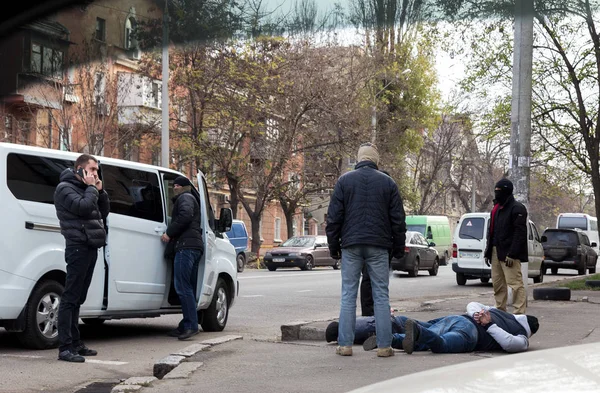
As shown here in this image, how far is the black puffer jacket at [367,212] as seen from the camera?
831 cm

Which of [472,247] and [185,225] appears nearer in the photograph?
[185,225]

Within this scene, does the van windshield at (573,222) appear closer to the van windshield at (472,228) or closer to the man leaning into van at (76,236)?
the van windshield at (472,228)

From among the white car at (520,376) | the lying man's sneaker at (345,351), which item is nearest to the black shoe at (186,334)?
the lying man's sneaker at (345,351)

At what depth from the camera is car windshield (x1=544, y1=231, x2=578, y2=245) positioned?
36.2 m

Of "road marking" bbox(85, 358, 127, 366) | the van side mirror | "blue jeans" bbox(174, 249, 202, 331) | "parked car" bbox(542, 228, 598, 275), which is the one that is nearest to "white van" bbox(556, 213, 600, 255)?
"parked car" bbox(542, 228, 598, 275)

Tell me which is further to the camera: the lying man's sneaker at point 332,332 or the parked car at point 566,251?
the parked car at point 566,251

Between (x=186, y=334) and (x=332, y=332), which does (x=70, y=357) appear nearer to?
(x=186, y=334)

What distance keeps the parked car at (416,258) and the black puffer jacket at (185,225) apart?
19.0 meters

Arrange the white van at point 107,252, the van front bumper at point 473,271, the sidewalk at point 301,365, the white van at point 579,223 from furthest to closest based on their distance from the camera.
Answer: the white van at point 579,223 < the van front bumper at point 473,271 < the white van at point 107,252 < the sidewalk at point 301,365

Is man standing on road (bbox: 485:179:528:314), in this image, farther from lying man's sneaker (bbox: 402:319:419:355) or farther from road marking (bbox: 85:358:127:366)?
road marking (bbox: 85:358:127:366)

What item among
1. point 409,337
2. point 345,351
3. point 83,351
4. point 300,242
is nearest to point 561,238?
point 300,242

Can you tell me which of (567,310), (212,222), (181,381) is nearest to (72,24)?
(181,381)

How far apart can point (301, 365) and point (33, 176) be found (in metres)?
3.49

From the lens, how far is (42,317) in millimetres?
9516
